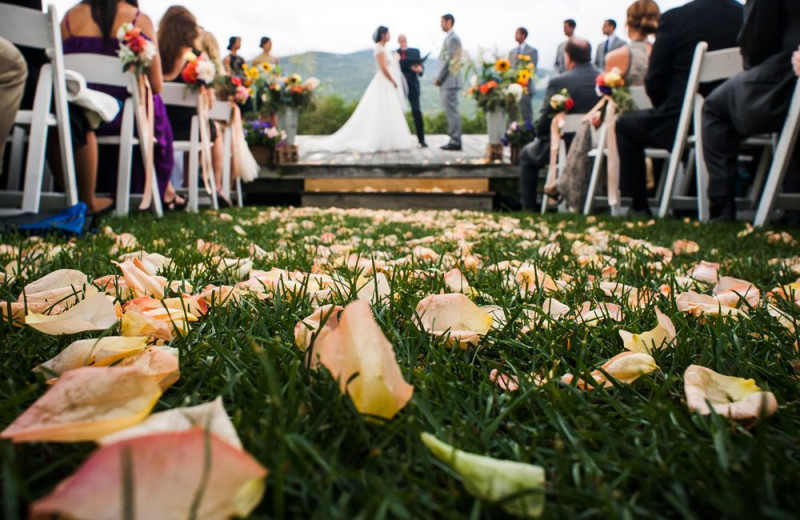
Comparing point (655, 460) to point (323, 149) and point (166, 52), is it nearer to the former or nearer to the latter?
point (166, 52)

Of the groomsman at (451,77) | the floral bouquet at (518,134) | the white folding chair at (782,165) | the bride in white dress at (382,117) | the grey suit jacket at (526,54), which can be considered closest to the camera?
the white folding chair at (782,165)

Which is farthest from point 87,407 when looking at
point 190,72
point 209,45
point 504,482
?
point 209,45

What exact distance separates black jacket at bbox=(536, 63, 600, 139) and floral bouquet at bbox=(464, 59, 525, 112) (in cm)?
279

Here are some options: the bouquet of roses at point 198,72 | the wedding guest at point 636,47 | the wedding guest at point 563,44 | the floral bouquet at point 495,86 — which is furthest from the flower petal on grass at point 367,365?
the wedding guest at point 563,44

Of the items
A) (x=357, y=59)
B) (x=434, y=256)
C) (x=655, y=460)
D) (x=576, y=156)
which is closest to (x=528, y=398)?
(x=655, y=460)

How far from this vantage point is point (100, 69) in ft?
12.5

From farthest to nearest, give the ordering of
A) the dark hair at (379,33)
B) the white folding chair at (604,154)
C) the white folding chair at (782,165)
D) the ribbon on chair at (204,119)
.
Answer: the dark hair at (379,33), the ribbon on chair at (204,119), the white folding chair at (604,154), the white folding chair at (782,165)

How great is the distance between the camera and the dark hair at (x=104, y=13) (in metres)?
4.04

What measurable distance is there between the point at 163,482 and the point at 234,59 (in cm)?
994

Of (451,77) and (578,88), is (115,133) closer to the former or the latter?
(578,88)

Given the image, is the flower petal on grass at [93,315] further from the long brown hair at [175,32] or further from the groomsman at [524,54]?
the groomsman at [524,54]

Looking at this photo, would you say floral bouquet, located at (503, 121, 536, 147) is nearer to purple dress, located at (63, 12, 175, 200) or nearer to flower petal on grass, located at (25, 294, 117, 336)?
purple dress, located at (63, 12, 175, 200)

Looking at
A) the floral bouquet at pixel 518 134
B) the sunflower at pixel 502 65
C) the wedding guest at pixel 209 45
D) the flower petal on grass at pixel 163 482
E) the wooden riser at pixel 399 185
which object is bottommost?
the wooden riser at pixel 399 185

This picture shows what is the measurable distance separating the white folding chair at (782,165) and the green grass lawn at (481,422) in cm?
254
